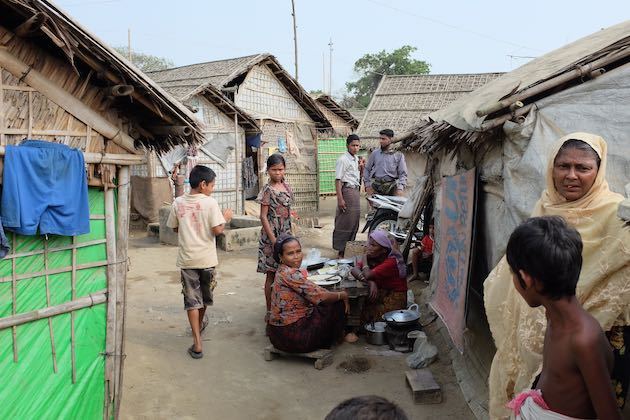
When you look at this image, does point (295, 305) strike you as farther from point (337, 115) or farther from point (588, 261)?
point (337, 115)

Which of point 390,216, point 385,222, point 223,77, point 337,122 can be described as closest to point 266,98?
point 223,77

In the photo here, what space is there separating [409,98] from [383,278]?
9.92m

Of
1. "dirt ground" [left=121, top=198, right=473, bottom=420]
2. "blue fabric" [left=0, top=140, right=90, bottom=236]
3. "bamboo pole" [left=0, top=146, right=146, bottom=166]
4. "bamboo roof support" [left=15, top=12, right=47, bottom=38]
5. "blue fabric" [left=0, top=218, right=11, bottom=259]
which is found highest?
"bamboo roof support" [left=15, top=12, right=47, bottom=38]

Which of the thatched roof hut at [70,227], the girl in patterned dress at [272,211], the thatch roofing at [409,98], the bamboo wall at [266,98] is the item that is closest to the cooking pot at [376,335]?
the girl in patterned dress at [272,211]

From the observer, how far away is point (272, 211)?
5.78m

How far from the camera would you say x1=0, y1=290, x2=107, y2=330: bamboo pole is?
3373 mm

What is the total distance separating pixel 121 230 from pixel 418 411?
2.71 meters

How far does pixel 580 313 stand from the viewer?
1870mm

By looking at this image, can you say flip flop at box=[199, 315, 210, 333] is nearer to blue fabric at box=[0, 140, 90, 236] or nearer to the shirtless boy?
blue fabric at box=[0, 140, 90, 236]

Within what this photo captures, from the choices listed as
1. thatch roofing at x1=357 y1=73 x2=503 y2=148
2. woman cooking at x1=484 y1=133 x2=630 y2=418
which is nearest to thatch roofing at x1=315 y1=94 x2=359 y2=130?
thatch roofing at x1=357 y1=73 x2=503 y2=148

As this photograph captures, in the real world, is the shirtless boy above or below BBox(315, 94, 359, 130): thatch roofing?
below

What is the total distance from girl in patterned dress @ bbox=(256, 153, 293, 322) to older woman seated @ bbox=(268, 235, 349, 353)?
67cm

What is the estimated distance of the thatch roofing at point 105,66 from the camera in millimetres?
3244

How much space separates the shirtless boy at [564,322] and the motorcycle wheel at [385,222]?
22.5 ft
